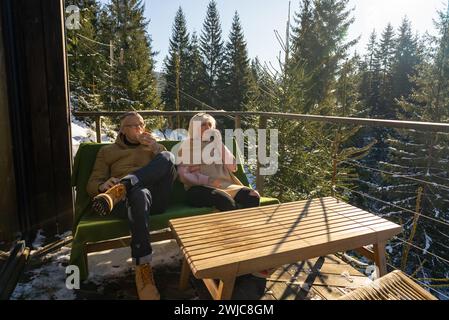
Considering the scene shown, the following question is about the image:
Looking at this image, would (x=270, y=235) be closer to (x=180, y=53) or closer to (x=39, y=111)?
(x=39, y=111)

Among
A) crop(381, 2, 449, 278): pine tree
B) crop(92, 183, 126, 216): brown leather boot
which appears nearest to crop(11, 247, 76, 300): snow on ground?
crop(92, 183, 126, 216): brown leather boot

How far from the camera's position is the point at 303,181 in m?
6.01

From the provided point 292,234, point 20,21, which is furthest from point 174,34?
point 292,234

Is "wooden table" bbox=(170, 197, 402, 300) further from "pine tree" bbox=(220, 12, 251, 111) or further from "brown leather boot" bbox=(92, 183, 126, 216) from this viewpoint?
"pine tree" bbox=(220, 12, 251, 111)

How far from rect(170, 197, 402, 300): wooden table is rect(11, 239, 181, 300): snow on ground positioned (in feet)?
1.54

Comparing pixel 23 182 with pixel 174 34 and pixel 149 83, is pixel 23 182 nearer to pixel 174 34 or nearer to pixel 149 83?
pixel 149 83

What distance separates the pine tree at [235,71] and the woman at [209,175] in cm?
1812

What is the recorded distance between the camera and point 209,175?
253cm

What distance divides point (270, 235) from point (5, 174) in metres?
1.84

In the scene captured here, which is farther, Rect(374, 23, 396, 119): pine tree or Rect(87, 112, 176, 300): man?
Rect(374, 23, 396, 119): pine tree

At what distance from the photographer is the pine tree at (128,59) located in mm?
12859

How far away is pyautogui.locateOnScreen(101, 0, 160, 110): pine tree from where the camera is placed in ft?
42.2

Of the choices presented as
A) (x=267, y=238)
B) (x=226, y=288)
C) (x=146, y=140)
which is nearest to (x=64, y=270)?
(x=146, y=140)
